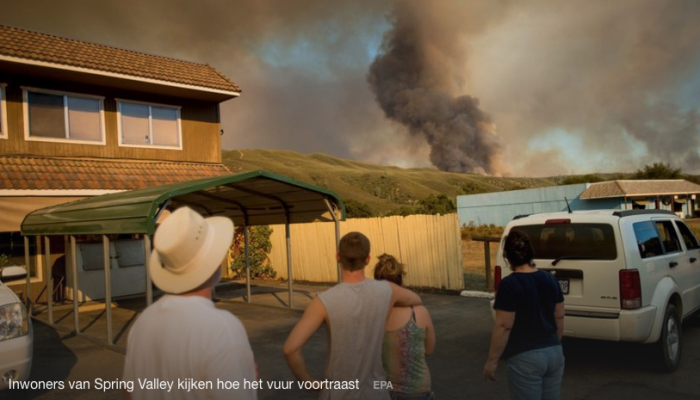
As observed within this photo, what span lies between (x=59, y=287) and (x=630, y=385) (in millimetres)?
14228

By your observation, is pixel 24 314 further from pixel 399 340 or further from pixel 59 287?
pixel 59 287

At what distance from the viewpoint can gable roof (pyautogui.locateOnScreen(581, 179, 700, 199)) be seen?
4422cm

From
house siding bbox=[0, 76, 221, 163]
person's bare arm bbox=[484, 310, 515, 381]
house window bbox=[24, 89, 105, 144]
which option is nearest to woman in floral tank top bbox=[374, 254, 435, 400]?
person's bare arm bbox=[484, 310, 515, 381]

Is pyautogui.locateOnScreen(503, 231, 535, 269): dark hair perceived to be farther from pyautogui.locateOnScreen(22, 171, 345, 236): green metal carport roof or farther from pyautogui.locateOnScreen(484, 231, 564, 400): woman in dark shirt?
pyautogui.locateOnScreen(22, 171, 345, 236): green metal carport roof

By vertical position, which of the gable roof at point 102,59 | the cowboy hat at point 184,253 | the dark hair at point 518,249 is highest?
the gable roof at point 102,59

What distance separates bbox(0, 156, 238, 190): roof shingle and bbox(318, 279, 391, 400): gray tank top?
1267 centimetres

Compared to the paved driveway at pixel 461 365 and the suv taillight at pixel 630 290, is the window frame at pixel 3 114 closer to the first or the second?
the paved driveway at pixel 461 365

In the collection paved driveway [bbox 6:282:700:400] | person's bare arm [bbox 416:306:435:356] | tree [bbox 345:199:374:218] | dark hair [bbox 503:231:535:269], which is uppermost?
tree [bbox 345:199:374:218]

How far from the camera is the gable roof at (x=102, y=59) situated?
14.1 metres

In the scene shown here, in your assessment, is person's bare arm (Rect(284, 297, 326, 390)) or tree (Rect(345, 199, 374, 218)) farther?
tree (Rect(345, 199, 374, 218))

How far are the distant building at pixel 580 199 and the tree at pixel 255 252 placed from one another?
32.5 meters

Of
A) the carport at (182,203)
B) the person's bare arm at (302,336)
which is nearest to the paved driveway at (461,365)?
the carport at (182,203)

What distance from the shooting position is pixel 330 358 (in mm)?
3043

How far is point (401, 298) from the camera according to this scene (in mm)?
3227
